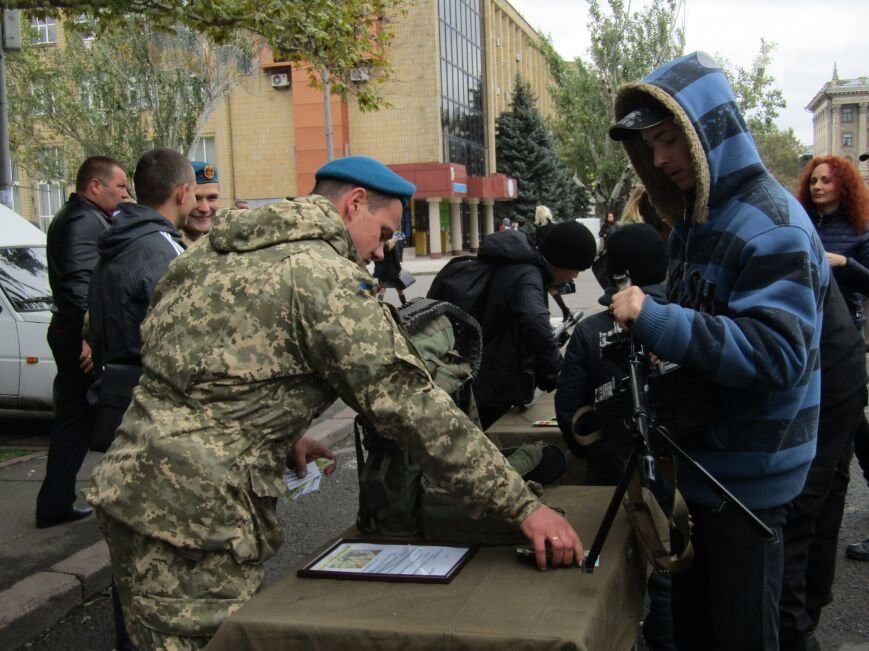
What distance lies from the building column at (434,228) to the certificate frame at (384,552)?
4178 centimetres

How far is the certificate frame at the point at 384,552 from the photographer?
194 cm

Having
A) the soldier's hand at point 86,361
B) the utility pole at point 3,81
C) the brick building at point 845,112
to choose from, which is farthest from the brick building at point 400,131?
the brick building at point 845,112

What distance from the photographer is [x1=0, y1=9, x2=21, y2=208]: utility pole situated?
23.6 ft

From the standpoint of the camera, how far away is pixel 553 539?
6.42ft

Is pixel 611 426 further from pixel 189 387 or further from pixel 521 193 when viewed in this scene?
pixel 521 193

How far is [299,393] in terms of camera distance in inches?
80.6

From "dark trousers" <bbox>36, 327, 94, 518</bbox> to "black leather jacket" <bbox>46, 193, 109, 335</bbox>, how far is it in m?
0.14

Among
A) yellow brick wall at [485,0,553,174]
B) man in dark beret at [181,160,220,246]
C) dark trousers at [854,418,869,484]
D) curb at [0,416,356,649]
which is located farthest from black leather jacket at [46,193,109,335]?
yellow brick wall at [485,0,553,174]

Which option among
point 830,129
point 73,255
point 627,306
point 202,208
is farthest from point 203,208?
point 830,129

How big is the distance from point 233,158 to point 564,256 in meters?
42.2

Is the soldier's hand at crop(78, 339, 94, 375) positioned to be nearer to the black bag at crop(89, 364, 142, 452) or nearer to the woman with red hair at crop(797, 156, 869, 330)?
the black bag at crop(89, 364, 142, 452)

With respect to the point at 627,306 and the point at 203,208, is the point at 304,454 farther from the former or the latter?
the point at 203,208

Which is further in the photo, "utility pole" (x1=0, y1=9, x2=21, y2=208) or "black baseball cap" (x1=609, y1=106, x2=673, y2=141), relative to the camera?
"utility pole" (x1=0, y1=9, x2=21, y2=208)

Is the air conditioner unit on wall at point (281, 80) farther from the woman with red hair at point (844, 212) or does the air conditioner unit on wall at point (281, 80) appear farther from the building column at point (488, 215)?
the woman with red hair at point (844, 212)
